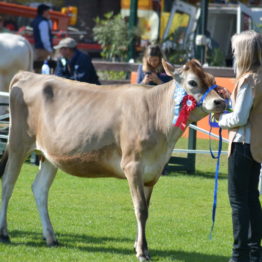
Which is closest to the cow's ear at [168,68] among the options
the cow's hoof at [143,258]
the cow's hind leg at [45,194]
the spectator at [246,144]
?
the spectator at [246,144]

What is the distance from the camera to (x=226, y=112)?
25.4 ft

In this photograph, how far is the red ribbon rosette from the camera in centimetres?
790

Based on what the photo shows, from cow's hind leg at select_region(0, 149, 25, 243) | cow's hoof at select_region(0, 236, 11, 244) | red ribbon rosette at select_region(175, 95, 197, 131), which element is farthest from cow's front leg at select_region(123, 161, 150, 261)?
cow's hoof at select_region(0, 236, 11, 244)

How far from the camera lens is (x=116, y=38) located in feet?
86.2

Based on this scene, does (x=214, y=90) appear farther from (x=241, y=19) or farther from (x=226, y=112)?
(x=241, y=19)

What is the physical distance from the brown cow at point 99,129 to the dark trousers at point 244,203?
0.58m

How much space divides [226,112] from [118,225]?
8.49 ft

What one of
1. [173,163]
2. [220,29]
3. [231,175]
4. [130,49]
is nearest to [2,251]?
[231,175]

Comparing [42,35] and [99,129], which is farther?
[42,35]

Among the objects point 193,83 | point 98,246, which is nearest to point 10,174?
point 98,246

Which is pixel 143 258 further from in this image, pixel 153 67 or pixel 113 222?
pixel 153 67

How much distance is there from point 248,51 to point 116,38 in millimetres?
19365

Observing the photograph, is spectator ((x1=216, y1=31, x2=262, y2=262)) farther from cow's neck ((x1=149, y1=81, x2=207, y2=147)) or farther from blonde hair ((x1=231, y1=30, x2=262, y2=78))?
cow's neck ((x1=149, y1=81, x2=207, y2=147))

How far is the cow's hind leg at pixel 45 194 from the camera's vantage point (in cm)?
856
